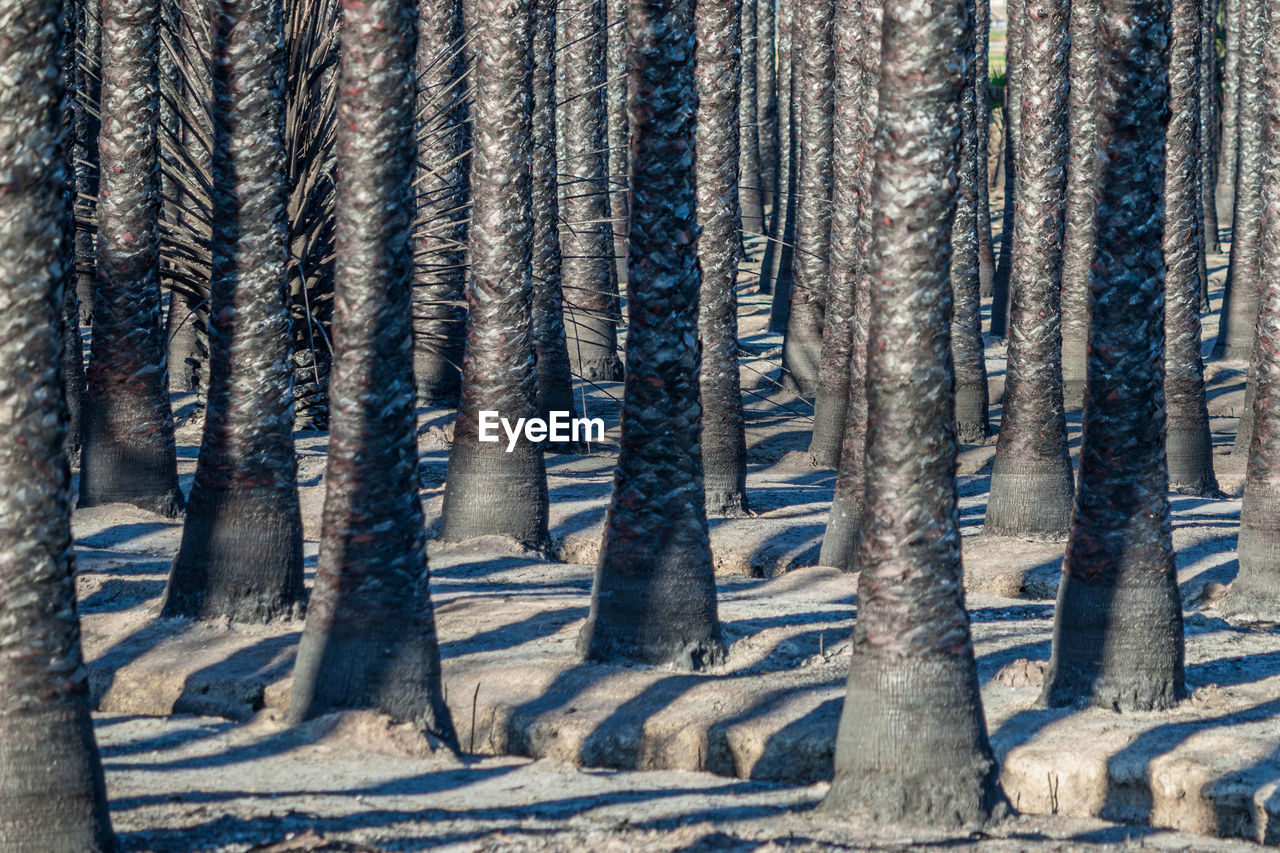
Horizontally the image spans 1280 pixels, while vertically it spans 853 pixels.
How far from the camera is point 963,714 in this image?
7.09 meters

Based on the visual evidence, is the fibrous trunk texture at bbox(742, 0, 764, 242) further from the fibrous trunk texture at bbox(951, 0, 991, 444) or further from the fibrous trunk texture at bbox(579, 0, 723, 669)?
the fibrous trunk texture at bbox(579, 0, 723, 669)

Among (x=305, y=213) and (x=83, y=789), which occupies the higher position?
(x=305, y=213)

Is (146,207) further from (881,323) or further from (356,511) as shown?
(881,323)

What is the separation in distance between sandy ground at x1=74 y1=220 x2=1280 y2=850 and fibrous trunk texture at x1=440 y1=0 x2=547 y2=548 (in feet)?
2.49

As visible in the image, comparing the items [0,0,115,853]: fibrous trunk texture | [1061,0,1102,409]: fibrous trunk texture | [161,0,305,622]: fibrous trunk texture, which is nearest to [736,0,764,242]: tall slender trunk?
[1061,0,1102,409]: fibrous trunk texture

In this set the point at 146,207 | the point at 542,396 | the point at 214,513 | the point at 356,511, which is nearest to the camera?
the point at 356,511

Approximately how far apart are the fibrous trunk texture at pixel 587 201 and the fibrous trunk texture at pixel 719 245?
217 inches

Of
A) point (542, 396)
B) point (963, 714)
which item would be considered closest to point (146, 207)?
point (542, 396)

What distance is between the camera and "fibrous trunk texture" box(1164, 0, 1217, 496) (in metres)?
14.7

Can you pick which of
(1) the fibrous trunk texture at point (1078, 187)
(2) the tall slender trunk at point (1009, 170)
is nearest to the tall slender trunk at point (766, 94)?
(2) the tall slender trunk at point (1009, 170)

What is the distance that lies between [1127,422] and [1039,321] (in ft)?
16.0

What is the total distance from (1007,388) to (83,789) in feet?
31.1

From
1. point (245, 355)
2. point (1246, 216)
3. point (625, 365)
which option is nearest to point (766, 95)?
point (1246, 216)

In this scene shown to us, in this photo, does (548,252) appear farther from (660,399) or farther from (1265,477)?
(1265,477)
